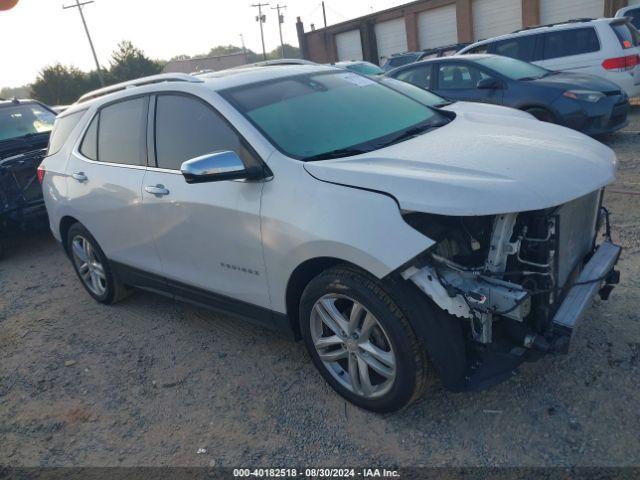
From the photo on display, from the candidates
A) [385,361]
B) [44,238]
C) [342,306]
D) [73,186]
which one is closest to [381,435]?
[385,361]

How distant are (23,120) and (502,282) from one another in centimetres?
798

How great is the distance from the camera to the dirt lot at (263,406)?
2641 millimetres

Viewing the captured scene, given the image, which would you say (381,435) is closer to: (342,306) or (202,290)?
(342,306)

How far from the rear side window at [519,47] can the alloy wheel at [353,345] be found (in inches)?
346

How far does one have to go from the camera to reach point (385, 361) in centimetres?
270

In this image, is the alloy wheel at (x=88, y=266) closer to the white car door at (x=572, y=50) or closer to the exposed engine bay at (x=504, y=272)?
the exposed engine bay at (x=504, y=272)

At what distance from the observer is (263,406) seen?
10.4 ft

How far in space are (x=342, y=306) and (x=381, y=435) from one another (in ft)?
2.25

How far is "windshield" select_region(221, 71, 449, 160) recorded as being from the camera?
122 inches

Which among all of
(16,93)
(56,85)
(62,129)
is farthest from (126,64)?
(16,93)

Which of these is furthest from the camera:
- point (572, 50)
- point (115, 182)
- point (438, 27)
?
point (438, 27)

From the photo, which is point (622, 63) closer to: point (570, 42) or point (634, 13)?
point (570, 42)

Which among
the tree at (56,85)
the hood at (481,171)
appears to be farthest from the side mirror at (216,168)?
A: the tree at (56,85)

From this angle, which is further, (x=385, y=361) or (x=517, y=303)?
(x=385, y=361)
